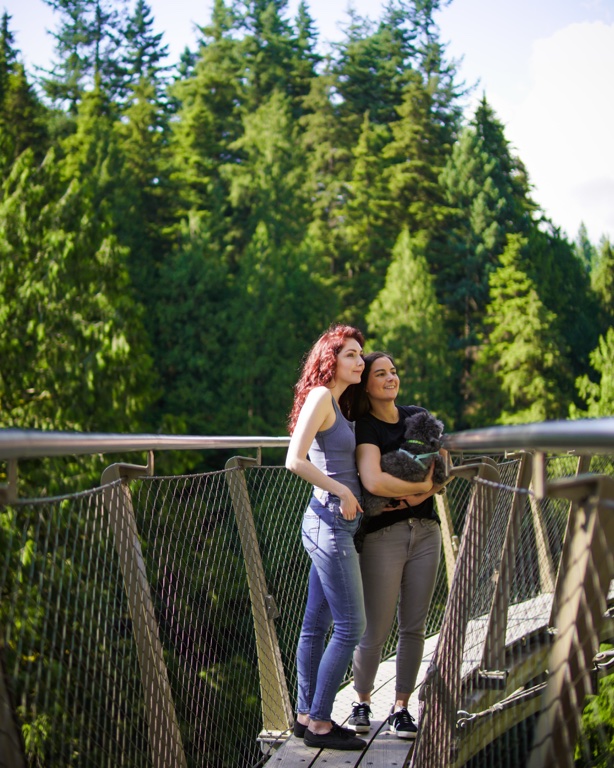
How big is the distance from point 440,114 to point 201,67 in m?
11.4

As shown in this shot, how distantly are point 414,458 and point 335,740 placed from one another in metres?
0.94

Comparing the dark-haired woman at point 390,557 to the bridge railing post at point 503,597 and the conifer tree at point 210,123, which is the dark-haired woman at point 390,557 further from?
the conifer tree at point 210,123

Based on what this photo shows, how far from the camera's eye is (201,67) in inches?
2039

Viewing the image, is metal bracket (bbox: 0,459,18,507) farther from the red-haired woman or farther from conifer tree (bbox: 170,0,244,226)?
conifer tree (bbox: 170,0,244,226)

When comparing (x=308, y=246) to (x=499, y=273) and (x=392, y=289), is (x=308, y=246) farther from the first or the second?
(x=499, y=273)

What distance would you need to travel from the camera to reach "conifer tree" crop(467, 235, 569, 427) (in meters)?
40.2

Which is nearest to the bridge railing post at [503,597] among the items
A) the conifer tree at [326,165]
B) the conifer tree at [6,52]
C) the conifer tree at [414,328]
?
the conifer tree at [414,328]

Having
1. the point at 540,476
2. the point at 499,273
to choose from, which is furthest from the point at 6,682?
the point at 499,273

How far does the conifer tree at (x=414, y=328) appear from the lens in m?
39.2

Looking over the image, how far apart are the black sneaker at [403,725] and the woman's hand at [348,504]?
0.80 meters

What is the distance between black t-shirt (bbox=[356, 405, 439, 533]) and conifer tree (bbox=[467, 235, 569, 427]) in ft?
117

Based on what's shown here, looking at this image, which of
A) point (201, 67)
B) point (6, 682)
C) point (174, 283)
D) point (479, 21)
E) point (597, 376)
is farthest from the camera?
point (479, 21)

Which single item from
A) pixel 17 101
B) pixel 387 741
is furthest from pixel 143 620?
pixel 17 101

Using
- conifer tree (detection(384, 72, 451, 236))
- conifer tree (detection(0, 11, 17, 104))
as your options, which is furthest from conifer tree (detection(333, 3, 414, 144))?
conifer tree (detection(0, 11, 17, 104))
